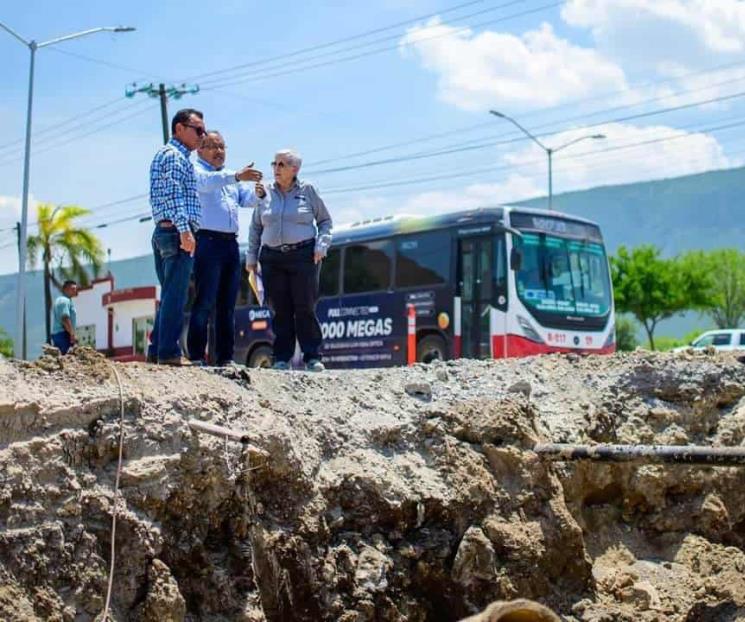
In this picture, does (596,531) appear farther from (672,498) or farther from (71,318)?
(71,318)

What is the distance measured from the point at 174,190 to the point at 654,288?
43859mm

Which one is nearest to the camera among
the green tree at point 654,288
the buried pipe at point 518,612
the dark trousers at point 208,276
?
the buried pipe at point 518,612

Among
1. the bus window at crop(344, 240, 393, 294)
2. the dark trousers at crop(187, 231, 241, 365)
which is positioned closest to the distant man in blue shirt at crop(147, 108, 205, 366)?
the dark trousers at crop(187, 231, 241, 365)

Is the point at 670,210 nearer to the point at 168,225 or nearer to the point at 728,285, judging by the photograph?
the point at 728,285

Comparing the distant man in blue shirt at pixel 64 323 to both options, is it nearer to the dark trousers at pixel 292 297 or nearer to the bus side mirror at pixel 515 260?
the dark trousers at pixel 292 297

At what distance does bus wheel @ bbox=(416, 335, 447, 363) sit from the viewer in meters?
19.4

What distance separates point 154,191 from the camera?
23.9 ft

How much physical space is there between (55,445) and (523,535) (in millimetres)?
2758

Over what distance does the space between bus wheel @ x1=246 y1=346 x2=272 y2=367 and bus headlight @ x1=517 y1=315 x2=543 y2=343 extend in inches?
228

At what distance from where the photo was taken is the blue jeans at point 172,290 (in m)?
7.28

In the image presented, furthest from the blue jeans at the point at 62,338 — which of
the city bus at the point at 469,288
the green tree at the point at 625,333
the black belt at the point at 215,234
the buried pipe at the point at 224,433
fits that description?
the green tree at the point at 625,333

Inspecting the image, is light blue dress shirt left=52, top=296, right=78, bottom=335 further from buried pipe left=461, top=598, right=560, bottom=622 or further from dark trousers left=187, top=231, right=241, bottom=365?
buried pipe left=461, top=598, right=560, bottom=622

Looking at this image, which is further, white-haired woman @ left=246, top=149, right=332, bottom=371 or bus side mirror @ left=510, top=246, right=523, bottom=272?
bus side mirror @ left=510, top=246, right=523, bottom=272

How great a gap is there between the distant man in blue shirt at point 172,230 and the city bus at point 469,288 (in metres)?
11.6
